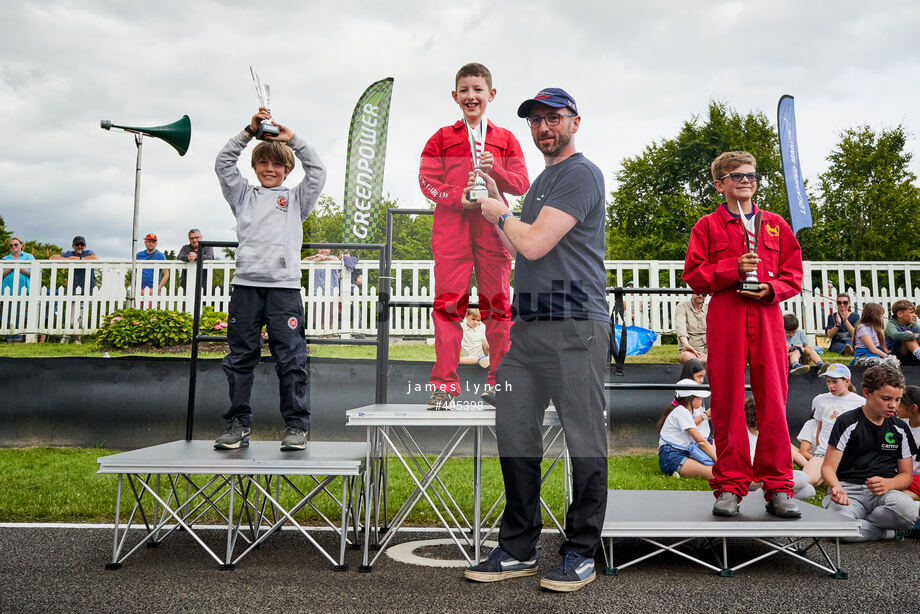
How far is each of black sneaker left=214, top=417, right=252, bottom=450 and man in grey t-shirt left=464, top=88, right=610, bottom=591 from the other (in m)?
1.42

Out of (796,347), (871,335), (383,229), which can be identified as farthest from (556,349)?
(871,335)

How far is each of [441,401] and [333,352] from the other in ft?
4.10

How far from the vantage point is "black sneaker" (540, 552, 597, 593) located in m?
2.76

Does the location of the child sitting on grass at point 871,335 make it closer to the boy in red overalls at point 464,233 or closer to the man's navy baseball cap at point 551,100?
the boy in red overalls at point 464,233

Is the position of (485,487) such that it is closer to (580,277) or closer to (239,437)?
(239,437)

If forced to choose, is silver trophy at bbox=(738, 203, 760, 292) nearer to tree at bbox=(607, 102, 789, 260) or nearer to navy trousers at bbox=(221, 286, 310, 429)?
navy trousers at bbox=(221, 286, 310, 429)

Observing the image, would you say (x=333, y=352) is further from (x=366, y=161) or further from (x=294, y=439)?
(x=366, y=161)

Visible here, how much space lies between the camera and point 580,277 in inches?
114

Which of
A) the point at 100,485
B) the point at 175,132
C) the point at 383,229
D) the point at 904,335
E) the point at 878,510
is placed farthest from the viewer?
A: the point at 175,132

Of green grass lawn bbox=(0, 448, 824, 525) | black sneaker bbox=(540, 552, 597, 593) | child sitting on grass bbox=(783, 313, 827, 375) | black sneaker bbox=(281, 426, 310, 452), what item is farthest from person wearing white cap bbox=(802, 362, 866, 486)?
black sneaker bbox=(281, 426, 310, 452)

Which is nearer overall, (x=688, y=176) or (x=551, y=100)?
(x=551, y=100)

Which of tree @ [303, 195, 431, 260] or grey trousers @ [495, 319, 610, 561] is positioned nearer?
grey trousers @ [495, 319, 610, 561]

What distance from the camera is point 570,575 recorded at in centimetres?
278

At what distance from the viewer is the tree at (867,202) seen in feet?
81.0
